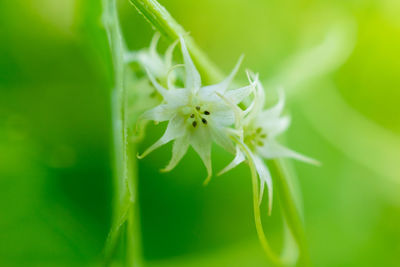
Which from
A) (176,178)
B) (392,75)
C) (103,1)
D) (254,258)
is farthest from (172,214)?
(392,75)

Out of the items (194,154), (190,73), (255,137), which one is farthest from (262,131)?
(194,154)

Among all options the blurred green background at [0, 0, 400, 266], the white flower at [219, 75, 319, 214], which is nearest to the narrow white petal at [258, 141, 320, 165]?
the white flower at [219, 75, 319, 214]

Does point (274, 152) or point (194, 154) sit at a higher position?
point (194, 154)

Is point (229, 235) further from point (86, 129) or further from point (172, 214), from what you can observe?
point (86, 129)

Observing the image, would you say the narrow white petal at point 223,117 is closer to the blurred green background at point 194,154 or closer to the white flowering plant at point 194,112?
the white flowering plant at point 194,112

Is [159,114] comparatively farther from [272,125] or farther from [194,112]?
[272,125]

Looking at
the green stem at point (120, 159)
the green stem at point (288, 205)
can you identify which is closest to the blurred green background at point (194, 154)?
the green stem at point (120, 159)

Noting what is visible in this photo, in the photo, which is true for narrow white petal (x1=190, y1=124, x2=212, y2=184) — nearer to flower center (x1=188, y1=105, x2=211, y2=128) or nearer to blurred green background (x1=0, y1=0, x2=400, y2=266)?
flower center (x1=188, y1=105, x2=211, y2=128)
